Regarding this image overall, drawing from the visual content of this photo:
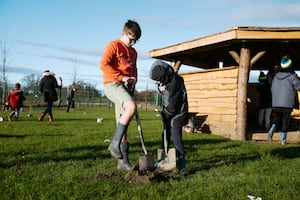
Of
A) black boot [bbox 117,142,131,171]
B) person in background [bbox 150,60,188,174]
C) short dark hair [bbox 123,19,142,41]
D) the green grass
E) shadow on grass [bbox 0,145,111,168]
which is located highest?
short dark hair [bbox 123,19,142,41]

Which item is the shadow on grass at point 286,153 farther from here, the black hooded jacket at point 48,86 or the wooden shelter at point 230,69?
the black hooded jacket at point 48,86

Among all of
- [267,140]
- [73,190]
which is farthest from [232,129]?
[73,190]

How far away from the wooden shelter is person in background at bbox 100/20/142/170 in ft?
16.1

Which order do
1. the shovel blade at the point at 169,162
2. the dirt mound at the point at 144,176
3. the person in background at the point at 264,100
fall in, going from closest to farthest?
the dirt mound at the point at 144,176, the shovel blade at the point at 169,162, the person in background at the point at 264,100

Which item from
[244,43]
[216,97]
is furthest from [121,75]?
[216,97]

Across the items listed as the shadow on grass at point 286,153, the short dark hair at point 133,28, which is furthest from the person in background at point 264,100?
the short dark hair at point 133,28

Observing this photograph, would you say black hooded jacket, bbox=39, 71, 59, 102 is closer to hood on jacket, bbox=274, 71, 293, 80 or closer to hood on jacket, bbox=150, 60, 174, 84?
hood on jacket, bbox=274, 71, 293, 80

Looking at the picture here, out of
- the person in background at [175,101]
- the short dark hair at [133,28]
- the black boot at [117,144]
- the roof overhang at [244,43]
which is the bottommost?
the black boot at [117,144]

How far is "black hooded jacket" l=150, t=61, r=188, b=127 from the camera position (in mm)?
4832

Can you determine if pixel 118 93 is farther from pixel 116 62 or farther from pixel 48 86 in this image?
pixel 48 86

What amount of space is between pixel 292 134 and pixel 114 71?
7.09m

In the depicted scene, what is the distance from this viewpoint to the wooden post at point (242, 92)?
30.8ft

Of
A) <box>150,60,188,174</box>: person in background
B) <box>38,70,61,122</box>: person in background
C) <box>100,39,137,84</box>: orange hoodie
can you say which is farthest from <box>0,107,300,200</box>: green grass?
<box>38,70,61,122</box>: person in background

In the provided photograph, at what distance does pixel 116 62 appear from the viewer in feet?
15.0
